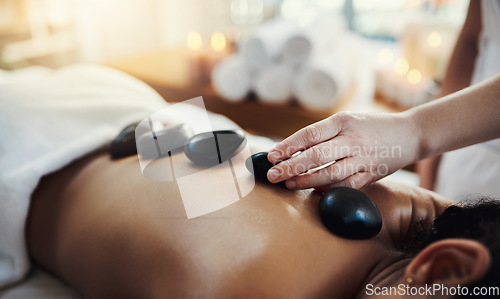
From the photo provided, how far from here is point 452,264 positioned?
48 centimetres

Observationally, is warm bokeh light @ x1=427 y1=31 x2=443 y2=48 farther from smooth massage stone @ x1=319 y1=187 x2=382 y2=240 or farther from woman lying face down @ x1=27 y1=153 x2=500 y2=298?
smooth massage stone @ x1=319 y1=187 x2=382 y2=240

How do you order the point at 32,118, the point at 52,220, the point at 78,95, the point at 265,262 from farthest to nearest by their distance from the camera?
1. the point at 78,95
2. the point at 32,118
3. the point at 52,220
4. the point at 265,262

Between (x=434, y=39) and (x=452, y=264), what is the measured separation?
1.49m

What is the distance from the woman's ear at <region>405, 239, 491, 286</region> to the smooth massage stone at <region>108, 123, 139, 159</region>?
591 millimetres

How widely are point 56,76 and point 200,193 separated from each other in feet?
2.28

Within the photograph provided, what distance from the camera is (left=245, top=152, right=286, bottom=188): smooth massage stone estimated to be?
2.26 feet

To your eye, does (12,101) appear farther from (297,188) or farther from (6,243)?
(297,188)

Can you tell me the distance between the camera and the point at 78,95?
1.00 metres

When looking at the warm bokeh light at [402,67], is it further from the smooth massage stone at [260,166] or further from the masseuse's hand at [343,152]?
the smooth massage stone at [260,166]

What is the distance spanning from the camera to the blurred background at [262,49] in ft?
5.53

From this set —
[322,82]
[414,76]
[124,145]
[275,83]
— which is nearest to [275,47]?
[275,83]

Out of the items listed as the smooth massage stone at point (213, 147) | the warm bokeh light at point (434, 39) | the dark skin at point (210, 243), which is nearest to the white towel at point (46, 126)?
the dark skin at point (210, 243)

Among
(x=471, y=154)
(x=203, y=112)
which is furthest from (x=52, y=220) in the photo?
(x=471, y=154)

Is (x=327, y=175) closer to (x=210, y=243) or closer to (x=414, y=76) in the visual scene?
(x=210, y=243)
